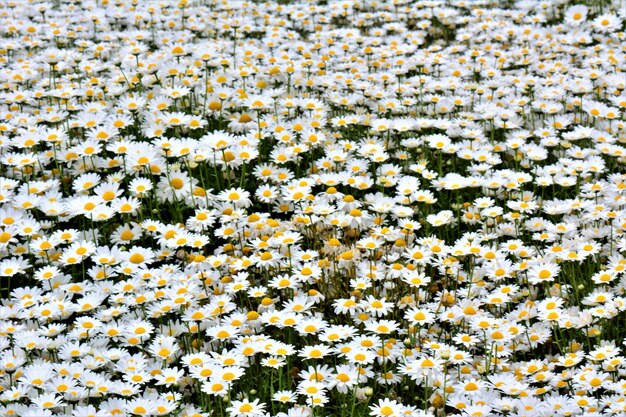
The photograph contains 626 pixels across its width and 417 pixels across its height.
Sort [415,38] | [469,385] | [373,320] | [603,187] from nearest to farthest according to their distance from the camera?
[469,385], [373,320], [603,187], [415,38]

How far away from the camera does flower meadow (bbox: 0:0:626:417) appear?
3900mm

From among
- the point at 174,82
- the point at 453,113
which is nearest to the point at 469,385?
the point at 453,113

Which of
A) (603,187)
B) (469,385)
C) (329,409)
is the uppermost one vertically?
(603,187)

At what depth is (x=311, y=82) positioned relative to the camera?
22.2ft

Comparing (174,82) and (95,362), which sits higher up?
(174,82)

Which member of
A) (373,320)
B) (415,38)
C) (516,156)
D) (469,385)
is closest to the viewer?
(469,385)

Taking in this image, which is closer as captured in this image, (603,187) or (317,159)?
(603,187)

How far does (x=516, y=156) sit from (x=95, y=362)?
3.14 metres

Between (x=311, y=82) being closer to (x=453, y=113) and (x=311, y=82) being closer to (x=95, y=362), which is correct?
(x=453, y=113)

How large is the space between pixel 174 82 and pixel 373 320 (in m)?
3.17

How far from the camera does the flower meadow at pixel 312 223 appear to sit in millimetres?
3900

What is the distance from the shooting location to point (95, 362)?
3.90 metres

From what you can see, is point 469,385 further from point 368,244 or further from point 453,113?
point 453,113

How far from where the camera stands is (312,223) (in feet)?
16.6
